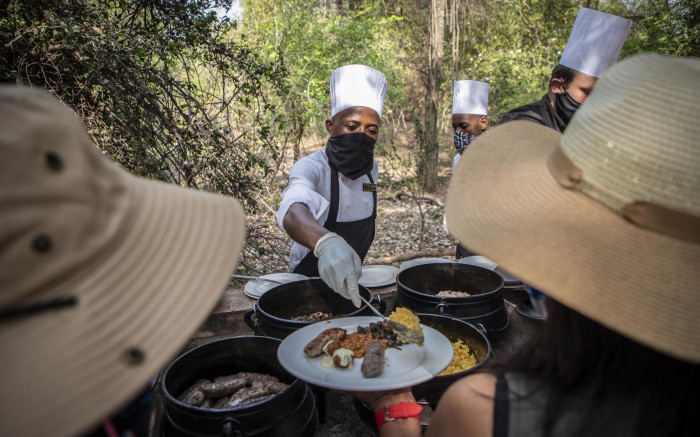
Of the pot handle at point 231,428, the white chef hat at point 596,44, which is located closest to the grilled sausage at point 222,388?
the pot handle at point 231,428

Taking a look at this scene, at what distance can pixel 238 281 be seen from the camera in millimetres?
5035

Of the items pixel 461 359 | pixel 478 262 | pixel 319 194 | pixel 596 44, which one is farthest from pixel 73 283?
pixel 596 44

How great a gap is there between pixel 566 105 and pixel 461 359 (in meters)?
2.39

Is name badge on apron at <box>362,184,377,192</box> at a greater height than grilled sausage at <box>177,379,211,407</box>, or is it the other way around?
name badge on apron at <box>362,184,377,192</box>

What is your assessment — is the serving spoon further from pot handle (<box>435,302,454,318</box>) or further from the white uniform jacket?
the white uniform jacket

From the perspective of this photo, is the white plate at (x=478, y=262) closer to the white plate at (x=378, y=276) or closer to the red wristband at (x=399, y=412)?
the white plate at (x=378, y=276)

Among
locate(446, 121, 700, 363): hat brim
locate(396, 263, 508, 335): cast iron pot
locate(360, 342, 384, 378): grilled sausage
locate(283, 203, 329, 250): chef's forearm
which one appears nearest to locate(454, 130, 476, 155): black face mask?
locate(396, 263, 508, 335): cast iron pot

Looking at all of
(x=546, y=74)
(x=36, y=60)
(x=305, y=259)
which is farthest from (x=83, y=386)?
(x=546, y=74)

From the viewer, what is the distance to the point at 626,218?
893mm

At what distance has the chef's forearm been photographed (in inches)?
104

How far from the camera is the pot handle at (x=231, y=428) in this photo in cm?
141

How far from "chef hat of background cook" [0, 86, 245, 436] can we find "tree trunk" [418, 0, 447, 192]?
864 centimetres

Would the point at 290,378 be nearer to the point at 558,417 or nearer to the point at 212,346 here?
the point at 212,346

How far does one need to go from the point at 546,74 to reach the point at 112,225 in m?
12.5
